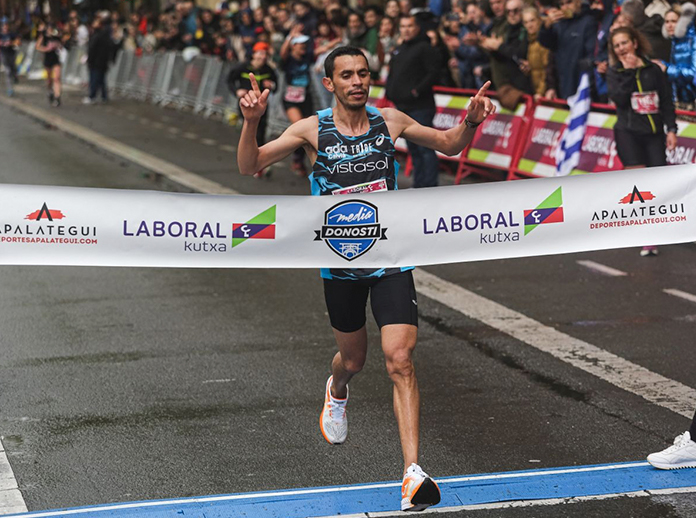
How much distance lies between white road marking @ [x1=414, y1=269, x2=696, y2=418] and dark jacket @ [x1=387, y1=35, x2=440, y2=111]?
13.6 feet

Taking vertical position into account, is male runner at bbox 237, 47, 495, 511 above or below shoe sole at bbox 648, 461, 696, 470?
above

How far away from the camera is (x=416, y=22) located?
14.0 meters

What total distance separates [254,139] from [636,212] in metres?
2.04

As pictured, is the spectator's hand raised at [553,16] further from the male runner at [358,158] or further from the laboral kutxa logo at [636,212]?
the male runner at [358,158]

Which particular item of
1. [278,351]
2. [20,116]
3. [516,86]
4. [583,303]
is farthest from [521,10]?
[20,116]

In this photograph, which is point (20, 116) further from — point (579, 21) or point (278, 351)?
point (278, 351)

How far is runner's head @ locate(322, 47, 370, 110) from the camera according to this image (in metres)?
A: 5.46

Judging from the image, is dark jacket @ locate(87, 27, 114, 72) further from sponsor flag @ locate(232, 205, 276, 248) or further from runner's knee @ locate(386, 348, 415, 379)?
runner's knee @ locate(386, 348, 415, 379)

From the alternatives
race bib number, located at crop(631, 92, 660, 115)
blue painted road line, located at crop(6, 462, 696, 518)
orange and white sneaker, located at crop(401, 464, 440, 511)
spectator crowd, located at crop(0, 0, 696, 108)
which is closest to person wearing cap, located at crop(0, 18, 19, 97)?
spectator crowd, located at crop(0, 0, 696, 108)

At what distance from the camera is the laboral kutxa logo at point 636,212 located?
20.0 ft

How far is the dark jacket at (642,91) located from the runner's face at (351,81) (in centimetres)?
568

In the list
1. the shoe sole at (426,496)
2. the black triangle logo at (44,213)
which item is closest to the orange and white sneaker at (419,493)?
the shoe sole at (426,496)

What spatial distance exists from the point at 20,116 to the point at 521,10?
1578cm

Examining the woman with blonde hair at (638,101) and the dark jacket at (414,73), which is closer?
the woman with blonde hair at (638,101)
